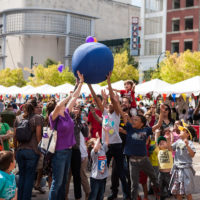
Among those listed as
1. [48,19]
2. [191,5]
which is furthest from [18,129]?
[48,19]

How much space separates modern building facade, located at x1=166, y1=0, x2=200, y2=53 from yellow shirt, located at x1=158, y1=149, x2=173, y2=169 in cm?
4306

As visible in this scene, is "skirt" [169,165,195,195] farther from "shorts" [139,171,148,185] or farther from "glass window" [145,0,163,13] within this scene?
"glass window" [145,0,163,13]

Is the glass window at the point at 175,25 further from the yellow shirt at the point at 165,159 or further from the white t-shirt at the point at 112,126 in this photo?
the white t-shirt at the point at 112,126

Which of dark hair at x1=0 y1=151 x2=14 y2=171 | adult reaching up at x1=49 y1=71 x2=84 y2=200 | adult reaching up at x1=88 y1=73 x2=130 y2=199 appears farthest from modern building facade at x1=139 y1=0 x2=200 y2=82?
dark hair at x1=0 y1=151 x2=14 y2=171

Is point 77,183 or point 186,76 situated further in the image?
point 186,76

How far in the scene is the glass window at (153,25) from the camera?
54.0m

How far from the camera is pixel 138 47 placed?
54.9 meters

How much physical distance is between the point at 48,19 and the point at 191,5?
A: 29627 mm

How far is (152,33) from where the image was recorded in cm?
5506

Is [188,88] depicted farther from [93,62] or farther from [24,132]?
[24,132]

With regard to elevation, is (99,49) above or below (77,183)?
above

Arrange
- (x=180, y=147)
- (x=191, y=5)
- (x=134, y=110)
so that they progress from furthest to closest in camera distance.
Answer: (x=191, y=5) < (x=134, y=110) < (x=180, y=147)

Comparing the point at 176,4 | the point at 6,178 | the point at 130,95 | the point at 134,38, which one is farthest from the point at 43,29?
the point at 6,178

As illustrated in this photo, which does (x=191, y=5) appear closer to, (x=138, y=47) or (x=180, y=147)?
(x=138, y=47)
